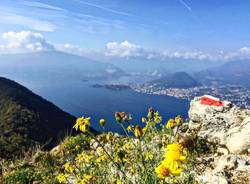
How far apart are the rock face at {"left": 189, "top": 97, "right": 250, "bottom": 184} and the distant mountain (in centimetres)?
4770

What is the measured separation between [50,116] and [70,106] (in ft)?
246

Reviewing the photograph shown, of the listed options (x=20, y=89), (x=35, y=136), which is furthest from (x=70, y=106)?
(x=35, y=136)

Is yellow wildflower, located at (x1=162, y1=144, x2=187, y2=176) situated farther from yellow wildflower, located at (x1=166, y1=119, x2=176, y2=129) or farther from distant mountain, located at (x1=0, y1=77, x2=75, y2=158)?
distant mountain, located at (x1=0, y1=77, x2=75, y2=158)

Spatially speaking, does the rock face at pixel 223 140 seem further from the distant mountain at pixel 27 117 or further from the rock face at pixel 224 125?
the distant mountain at pixel 27 117

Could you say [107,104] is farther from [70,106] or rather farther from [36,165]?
[36,165]

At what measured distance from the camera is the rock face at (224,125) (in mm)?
8203

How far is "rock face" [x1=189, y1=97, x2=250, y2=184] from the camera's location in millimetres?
6293

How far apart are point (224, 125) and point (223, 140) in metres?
0.58

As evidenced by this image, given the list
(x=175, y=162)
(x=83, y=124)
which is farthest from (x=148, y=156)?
(x=175, y=162)

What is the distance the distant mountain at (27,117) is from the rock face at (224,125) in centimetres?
4758

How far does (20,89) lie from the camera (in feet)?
286

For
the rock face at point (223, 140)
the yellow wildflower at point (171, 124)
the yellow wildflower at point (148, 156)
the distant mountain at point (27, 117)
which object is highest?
the yellow wildflower at point (171, 124)

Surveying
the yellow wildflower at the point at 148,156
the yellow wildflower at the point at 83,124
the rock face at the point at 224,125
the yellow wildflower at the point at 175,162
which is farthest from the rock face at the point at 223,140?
the yellow wildflower at the point at 175,162

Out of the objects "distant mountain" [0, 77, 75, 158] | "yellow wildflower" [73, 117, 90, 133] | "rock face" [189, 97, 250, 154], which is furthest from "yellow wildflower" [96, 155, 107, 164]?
"distant mountain" [0, 77, 75, 158]
